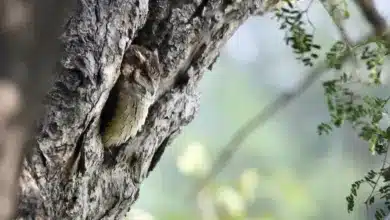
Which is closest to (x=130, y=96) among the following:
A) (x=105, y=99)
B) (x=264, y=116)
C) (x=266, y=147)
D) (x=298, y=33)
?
(x=105, y=99)

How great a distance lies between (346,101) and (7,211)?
0.77m

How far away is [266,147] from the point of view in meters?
1.33

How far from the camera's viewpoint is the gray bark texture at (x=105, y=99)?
0.56 meters

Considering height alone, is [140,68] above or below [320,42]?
below

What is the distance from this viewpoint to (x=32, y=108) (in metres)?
0.22

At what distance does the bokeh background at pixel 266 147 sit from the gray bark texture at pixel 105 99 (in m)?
0.50

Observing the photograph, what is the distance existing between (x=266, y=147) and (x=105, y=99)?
765mm

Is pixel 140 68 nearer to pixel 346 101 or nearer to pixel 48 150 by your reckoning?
pixel 48 150

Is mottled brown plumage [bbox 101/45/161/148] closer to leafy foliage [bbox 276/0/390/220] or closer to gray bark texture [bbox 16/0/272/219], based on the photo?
gray bark texture [bbox 16/0/272/219]

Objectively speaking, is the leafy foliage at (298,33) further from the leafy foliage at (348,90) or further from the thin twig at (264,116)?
the thin twig at (264,116)

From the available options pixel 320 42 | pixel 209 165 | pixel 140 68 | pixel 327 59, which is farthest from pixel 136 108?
pixel 320 42

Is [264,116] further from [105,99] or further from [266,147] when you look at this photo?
[105,99]

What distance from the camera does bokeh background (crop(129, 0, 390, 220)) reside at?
49.0 inches

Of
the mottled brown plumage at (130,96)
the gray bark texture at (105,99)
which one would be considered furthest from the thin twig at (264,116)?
the mottled brown plumage at (130,96)
